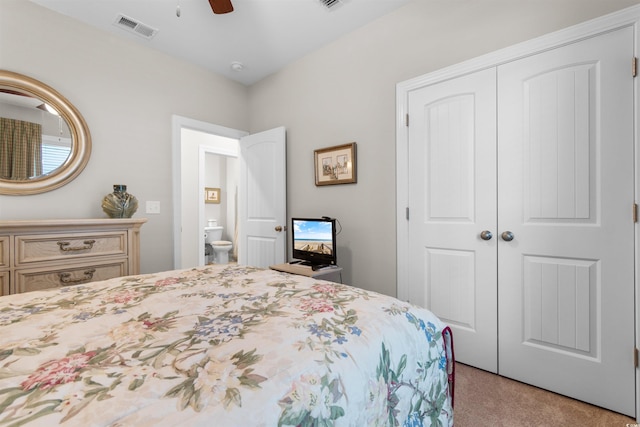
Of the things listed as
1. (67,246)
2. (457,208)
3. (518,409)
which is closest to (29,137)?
(67,246)

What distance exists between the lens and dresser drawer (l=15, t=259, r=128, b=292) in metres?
1.95

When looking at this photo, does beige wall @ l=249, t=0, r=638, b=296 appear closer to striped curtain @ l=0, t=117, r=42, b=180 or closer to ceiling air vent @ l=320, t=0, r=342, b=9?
ceiling air vent @ l=320, t=0, r=342, b=9

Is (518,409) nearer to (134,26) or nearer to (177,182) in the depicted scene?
(177,182)

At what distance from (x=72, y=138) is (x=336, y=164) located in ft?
7.48

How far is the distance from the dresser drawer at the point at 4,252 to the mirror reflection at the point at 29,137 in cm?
63

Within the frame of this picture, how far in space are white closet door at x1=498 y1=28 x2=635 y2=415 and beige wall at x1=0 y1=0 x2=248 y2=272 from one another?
3.01m

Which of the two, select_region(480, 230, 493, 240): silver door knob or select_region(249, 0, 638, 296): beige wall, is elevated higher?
select_region(249, 0, 638, 296): beige wall

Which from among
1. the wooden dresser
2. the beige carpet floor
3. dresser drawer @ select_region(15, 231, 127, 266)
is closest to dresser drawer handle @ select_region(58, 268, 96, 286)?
the wooden dresser

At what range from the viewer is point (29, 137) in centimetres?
228

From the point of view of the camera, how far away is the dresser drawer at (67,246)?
6.39 ft

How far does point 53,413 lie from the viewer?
511mm

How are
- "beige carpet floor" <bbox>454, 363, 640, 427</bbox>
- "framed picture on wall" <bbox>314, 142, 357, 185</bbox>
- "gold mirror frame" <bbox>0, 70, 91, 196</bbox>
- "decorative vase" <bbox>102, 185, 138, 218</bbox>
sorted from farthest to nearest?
"framed picture on wall" <bbox>314, 142, 357, 185</bbox>
"decorative vase" <bbox>102, 185, 138, 218</bbox>
"gold mirror frame" <bbox>0, 70, 91, 196</bbox>
"beige carpet floor" <bbox>454, 363, 640, 427</bbox>

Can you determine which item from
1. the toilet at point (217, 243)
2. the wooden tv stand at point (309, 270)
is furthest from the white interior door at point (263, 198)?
the toilet at point (217, 243)

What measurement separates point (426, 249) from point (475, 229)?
1.28 feet
